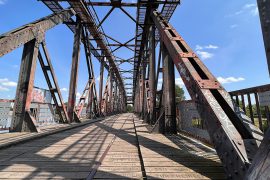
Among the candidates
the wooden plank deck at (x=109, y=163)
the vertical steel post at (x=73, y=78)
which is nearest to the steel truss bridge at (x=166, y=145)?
the wooden plank deck at (x=109, y=163)

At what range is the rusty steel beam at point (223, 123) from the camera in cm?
207

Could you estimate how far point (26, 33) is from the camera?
5988 mm

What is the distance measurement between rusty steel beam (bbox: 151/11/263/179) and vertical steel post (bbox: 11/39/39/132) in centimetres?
514

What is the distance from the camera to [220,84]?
3.19 metres

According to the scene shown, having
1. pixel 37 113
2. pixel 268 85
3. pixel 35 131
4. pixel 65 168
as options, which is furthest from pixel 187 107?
pixel 37 113

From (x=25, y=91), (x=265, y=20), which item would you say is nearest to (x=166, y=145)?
(x=265, y=20)

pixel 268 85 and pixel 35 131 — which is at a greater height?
pixel 268 85

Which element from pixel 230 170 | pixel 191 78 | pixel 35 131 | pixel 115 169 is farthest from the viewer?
pixel 35 131

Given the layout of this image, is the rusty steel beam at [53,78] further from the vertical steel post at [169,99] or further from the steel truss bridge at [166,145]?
the vertical steel post at [169,99]

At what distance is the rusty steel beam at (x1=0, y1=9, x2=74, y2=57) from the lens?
5.03m

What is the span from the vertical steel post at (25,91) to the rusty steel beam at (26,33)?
43cm

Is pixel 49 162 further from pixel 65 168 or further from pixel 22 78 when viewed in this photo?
pixel 22 78

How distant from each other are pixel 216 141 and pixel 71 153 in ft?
8.75

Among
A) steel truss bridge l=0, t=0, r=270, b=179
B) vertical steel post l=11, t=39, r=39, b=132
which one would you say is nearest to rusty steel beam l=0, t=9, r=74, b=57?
steel truss bridge l=0, t=0, r=270, b=179
